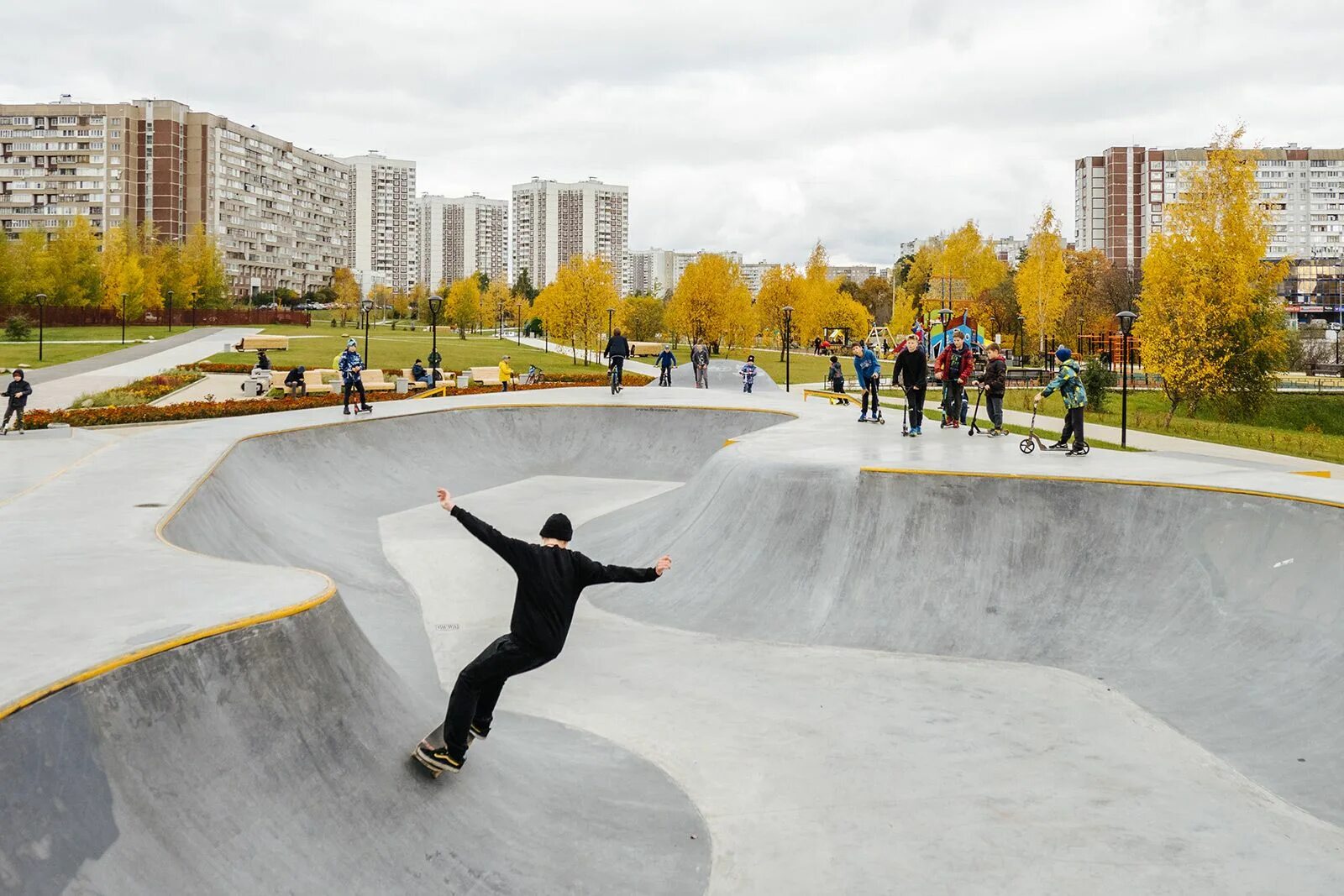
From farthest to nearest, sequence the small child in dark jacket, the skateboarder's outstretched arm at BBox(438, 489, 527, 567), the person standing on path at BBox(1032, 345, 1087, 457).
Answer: the small child in dark jacket < the person standing on path at BBox(1032, 345, 1087, 457) < the skateboarder's outstretched arm at BBox(438, 489, 527, 567)

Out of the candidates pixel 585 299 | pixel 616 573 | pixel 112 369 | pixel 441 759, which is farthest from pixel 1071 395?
pixel 585 299

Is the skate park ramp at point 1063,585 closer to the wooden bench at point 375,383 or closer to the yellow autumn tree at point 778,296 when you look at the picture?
the wooden bench at point 375,383

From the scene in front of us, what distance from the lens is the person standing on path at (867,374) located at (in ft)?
60.3

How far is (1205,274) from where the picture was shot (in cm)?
2848

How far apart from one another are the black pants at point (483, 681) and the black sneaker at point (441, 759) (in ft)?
A: 0.10

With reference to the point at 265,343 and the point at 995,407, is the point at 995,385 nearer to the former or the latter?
the point at 995,407

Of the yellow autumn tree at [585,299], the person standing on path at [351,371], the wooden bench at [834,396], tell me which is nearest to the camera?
the person standing on path at [351,371]

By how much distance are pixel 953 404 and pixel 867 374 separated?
1771mm

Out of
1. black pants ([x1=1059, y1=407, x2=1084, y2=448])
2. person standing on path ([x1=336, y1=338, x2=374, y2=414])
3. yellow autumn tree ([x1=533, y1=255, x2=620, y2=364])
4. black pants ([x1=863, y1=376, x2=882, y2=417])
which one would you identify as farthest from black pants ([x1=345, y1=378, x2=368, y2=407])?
yellow autumn tree ([x1=533, y1=255, x2=620, y2=364])

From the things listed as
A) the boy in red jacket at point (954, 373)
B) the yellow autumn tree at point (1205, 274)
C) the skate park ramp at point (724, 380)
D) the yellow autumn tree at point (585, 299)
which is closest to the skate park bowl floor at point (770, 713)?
the boy in red jacket at point (954, 373)

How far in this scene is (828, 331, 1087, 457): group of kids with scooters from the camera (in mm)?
13891

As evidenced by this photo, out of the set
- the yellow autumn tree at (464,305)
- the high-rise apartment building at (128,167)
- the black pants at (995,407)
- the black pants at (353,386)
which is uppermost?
the high-rise apartment building at (128,167)

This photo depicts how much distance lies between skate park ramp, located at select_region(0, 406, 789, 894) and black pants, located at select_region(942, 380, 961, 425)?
1246 cm

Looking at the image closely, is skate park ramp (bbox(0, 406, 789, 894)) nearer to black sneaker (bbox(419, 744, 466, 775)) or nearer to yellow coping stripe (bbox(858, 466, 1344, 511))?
black sneaker (bbox(419, 744, 466, 775))
